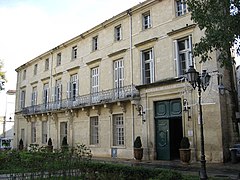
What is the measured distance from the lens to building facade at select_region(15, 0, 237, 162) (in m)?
15.2

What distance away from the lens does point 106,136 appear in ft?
66.9

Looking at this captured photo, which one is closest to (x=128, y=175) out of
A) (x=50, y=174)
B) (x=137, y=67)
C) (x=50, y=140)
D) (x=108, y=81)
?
(x=50, y=174)

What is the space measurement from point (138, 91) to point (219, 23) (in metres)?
9.42

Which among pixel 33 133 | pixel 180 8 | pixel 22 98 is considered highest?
pixel 180 8

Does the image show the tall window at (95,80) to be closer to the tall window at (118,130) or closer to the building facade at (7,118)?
the tall window at (118,130)

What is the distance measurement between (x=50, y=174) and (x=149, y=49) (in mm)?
12062

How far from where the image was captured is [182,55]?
16.7 meters

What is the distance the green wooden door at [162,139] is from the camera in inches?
655

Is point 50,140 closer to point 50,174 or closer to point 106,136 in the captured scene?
point 106,136

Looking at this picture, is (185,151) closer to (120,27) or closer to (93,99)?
(93,99)

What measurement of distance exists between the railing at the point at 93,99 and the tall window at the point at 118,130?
4.87 feet

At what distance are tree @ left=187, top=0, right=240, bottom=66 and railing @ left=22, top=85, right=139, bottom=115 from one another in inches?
347

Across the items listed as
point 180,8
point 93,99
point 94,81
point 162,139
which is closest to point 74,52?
point 94,81

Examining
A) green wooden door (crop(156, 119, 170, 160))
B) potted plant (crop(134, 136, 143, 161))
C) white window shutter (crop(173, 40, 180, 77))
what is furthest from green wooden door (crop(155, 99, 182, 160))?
white window shutter (crop(173, 40, 180, 77))
